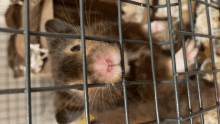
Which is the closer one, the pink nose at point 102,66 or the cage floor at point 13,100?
the cage floor at point 13,100

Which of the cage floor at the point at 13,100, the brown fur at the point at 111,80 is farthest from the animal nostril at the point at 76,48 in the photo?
the cage floor at the point at 13,100

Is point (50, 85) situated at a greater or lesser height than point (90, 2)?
lesser

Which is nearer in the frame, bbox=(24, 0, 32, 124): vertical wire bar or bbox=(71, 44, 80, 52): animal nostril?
bbox=(24, 0, 32, 124): vertical wire bar

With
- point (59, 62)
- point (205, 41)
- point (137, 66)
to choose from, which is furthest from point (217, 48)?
point (59, 62)

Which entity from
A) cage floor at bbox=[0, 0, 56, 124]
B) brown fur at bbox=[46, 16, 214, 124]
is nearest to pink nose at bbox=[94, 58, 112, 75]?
brown fur at bbox=[46, 16, 214, 124]

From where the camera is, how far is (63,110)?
486 mm

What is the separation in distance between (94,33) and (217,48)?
610 mm

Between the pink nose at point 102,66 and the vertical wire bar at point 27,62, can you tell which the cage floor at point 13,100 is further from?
the pink nose at point 102,66

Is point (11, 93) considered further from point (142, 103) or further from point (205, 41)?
point (205, 41)

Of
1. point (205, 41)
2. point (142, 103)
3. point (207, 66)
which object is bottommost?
point (142, 103)

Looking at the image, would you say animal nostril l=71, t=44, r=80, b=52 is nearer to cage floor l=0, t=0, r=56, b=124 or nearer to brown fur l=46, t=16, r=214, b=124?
brown fur l=46, t=16, r=214, b=124

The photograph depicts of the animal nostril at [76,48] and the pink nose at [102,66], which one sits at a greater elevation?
the animal nostril at [76,48]

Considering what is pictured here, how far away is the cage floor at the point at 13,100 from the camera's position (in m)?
0.42

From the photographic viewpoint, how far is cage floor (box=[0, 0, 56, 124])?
1.37ft
